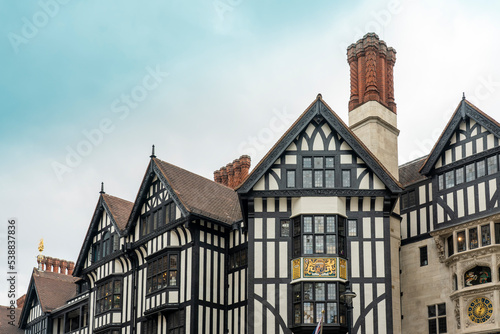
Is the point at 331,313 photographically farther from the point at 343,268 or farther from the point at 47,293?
the point at 47,293

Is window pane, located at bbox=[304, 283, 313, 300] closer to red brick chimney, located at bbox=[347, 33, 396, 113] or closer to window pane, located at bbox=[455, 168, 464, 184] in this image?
window pane, located at bbox=[455, 168, 464, 184]

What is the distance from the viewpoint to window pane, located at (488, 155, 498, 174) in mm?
33750

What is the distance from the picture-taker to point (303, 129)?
3481cm

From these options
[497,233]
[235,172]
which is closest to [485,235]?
[497,233]

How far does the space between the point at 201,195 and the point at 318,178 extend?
26.0 ft

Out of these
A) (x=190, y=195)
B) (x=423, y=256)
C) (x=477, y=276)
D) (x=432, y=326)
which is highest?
(x=190, y=195)

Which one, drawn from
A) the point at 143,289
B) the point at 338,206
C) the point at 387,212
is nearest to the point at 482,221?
the point at 387,212

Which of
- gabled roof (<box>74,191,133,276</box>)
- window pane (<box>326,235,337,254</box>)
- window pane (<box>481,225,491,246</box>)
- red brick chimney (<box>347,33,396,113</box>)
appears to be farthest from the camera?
gabled roof (<box>74,191,133,276</box>)

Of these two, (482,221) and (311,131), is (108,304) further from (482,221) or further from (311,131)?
(482,221)

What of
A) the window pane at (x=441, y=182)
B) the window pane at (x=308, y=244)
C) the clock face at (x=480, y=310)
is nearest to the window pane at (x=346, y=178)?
the window pane at (x=308, y=244)

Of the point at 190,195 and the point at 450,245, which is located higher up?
the point at 190,195

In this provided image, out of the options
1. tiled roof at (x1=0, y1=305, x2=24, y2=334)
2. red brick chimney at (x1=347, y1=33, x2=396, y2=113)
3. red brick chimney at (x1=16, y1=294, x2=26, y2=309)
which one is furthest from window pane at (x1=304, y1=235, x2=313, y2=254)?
red brick chimney at (x1=16, y1=294, x2=26, y2=309)

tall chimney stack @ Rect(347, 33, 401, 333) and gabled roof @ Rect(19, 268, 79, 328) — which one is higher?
tall chimney stack @ Rect(347, 33, 401, 333)

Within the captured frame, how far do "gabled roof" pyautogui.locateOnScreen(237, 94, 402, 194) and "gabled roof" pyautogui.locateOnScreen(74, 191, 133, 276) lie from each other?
11.5 m
